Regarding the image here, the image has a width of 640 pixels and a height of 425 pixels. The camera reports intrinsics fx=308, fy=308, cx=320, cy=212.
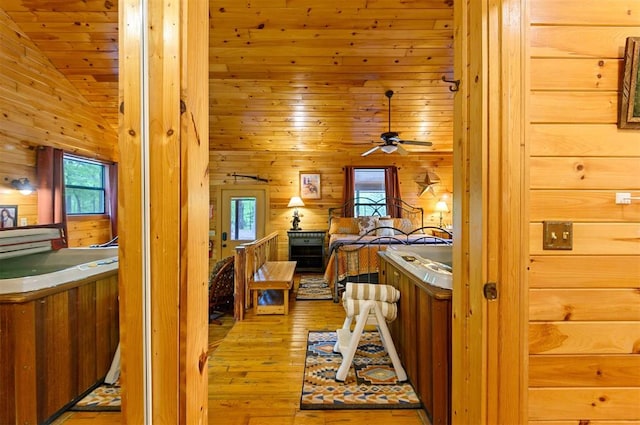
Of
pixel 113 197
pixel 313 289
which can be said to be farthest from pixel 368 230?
pixel 113 197

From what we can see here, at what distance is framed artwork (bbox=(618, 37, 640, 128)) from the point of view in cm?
112

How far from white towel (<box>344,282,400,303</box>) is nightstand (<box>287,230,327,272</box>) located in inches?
165

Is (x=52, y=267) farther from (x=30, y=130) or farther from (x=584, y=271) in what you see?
(x=584, y=271)

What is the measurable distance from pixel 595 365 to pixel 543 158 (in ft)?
2.61

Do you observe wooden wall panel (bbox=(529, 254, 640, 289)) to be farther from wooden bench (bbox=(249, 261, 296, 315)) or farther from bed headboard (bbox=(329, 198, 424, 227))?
bed headboard (bbox=(329, 198, 424, 227))

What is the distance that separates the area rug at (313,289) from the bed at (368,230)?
209 millimetres

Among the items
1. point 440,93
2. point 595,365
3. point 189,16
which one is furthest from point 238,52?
point 595,365

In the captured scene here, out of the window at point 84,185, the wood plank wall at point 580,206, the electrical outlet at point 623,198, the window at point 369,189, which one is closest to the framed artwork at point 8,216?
the window at point 84,185

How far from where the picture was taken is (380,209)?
688 cm

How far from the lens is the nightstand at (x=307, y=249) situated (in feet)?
21.5

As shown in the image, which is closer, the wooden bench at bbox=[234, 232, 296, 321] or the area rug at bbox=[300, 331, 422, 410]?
the area rug at bbox=[300, 331, 422, 410]

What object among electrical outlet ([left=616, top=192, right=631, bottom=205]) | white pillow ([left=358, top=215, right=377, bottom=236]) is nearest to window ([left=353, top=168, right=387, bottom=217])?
white pillow ([left=358, top=215, right=377, bottom=236])

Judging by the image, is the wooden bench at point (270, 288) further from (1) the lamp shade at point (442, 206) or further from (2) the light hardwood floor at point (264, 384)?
(1) the lamp shade at point (442, 206)

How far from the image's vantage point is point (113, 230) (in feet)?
3.15
